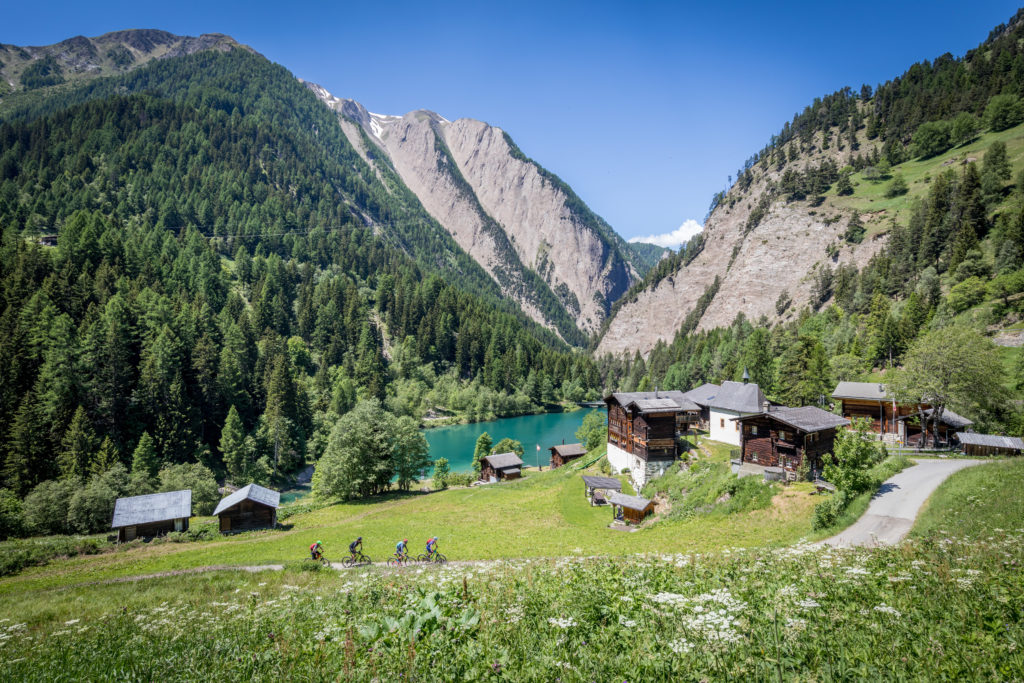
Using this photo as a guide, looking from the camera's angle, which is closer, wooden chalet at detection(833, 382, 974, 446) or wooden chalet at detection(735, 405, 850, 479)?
wooden chalet at detection(735, 405, 850, 479)

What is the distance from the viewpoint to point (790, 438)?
106 ft

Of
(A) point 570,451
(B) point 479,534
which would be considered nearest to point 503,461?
(A) point 570,451

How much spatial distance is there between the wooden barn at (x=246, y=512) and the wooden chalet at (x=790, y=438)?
42569 mm

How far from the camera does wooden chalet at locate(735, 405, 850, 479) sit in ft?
104

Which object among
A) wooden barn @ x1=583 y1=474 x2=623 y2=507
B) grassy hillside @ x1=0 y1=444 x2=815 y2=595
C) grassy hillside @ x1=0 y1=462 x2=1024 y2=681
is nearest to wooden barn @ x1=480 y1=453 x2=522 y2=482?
grassy hillside @ x1=0 y1=444 x2=815 y2=595

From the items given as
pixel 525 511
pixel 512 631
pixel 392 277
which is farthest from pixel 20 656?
pixel 392 277

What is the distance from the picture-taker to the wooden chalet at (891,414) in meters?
42.0

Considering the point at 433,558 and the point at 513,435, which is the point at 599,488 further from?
the point at 513,435

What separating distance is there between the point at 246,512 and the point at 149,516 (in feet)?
25.3

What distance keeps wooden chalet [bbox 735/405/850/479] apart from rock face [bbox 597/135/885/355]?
336ft

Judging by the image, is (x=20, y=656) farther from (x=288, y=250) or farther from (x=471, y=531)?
(x=288, y=250)

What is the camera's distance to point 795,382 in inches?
2874

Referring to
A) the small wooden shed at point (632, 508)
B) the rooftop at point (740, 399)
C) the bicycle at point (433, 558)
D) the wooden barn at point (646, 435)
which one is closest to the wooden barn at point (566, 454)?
the wooden barn at point (646, 435)

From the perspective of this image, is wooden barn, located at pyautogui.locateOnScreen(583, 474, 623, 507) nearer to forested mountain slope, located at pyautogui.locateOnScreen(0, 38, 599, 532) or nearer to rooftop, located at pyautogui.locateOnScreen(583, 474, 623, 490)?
rooftop, located at pyautogui.locateOnScreen(583, 474, 623, 490)
